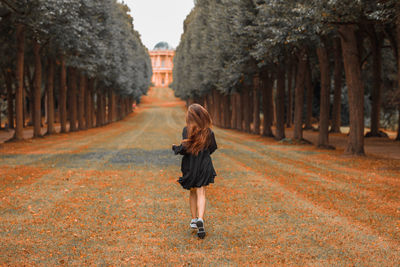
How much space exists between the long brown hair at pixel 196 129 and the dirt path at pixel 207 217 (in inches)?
57.0

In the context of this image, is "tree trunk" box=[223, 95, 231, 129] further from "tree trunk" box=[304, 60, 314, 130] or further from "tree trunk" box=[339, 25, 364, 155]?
"tree trunk" box=[339, 25, 364, 155]

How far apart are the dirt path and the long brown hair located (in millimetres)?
1448

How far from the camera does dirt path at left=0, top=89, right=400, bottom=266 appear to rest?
569 cm

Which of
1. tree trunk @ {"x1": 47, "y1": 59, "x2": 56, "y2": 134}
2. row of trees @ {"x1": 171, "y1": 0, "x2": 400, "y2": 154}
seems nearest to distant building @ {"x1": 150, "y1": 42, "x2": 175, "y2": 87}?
row of trees @ {"x1": 171, "y1": 0, "x2": 400, "y2": 154}

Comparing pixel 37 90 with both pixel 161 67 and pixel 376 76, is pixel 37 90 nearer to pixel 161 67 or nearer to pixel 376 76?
pixel 376 76

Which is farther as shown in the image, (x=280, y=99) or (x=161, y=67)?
(x=161, y=67)

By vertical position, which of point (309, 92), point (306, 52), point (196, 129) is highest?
point (306, 52)

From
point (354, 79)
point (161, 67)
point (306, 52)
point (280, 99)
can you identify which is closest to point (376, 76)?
point (280, 99)

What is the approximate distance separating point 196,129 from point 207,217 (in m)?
2.10

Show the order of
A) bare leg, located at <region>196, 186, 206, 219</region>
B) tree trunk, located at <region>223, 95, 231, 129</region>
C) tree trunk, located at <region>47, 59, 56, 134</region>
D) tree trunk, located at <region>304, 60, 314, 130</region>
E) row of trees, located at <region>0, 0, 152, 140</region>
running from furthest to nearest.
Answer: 1. tree trunk, located at <region>223, 95, 231, 129</region>
2. tree trunk, located at <region>304, 60, 314, 130</region>
3. tree trunk, located at <region>47, 59, 56, 134</region>
4. row of trees, located at <region>0, 0, 152, 140</region>
5. bare leg, located at <region>196, 186, 206, 219</region>

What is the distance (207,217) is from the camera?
7.71 meters

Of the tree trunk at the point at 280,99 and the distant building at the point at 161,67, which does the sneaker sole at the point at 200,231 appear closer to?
the tree trunk at the point at 280,99

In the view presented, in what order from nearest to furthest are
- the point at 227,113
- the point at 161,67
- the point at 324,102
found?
the point at 324,102, the point at 227,113, the point at 161,67

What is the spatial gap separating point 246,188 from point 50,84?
81.4 ft
